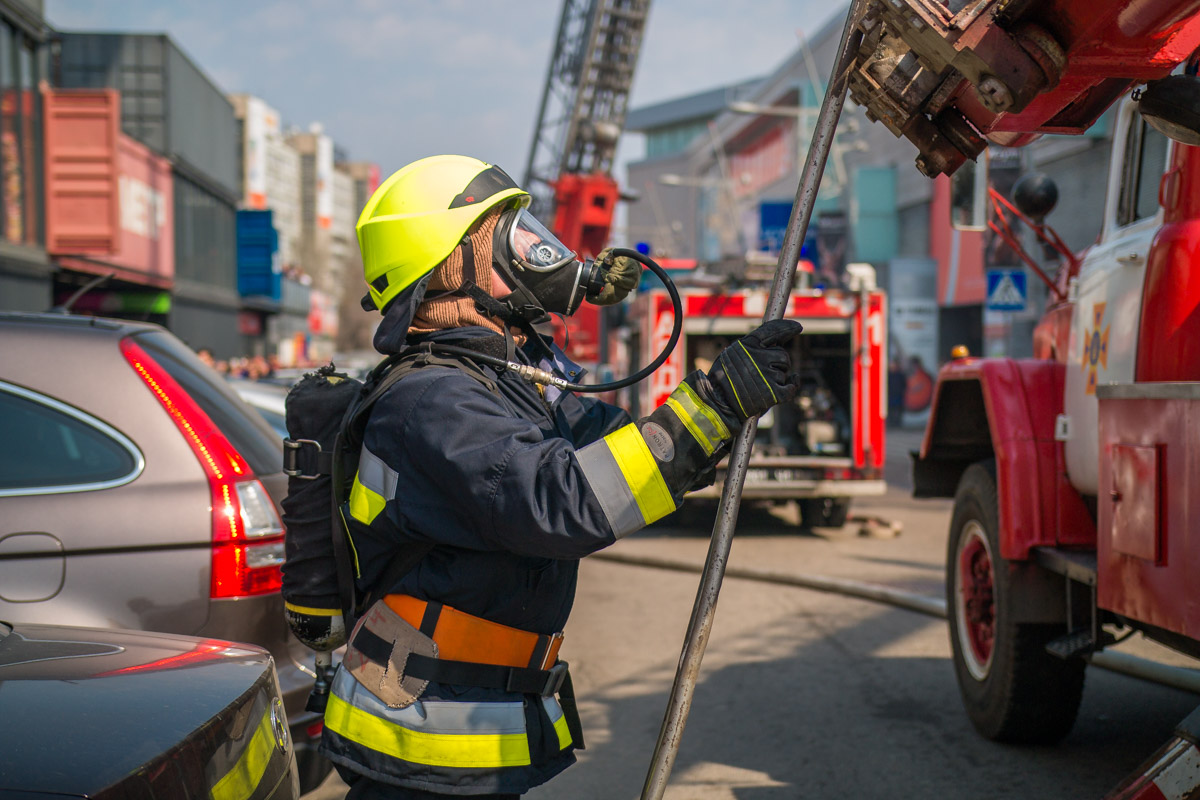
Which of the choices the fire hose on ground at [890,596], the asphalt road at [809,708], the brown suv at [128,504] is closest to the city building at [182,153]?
the fire hose on ground at [890,596]

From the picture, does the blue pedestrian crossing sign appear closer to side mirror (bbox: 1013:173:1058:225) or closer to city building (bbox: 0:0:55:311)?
side mirror (bbox: 1013:173:1058:225)

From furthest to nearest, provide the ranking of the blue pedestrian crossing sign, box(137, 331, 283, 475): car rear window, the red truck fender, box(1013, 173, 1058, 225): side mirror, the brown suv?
the blue pedestrian crossing sign, box(1013, 173, 1058, 225): side mirror, the red truck fender, box(137, 331, 283, 475): car rear window, the brown suv

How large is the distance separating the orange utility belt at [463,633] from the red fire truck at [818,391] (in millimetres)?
8059

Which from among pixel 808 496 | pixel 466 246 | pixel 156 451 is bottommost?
pixel 808 496

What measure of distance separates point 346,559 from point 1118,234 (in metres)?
3.07

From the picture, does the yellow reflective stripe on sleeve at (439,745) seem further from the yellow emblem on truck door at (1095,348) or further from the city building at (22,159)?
the city building at (22,159)

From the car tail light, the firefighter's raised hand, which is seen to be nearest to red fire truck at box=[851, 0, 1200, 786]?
the firefighter's raised hand

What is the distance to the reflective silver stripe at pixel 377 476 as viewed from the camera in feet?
6.86

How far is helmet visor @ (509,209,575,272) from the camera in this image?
230 cm

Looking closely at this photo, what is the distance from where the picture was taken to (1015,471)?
409 centimetres

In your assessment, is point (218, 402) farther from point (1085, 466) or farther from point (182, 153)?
point (182, 153)

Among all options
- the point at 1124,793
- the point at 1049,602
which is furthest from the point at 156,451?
the point at 1049,602

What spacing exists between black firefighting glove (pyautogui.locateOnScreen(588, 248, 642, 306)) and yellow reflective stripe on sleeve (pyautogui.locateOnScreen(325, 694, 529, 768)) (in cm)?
95

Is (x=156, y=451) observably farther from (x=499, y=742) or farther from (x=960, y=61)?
(x=960, y=61)
